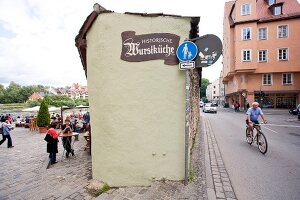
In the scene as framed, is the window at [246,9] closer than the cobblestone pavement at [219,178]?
No

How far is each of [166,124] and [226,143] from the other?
548cm

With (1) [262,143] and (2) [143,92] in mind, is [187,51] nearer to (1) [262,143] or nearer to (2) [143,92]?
(2) [143,92]

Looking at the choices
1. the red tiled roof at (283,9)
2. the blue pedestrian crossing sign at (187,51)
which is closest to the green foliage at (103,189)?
the blue pedestrian crossing sign at (187,51)

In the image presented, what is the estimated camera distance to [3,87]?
10950 centimetres

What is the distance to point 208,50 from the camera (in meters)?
4.39

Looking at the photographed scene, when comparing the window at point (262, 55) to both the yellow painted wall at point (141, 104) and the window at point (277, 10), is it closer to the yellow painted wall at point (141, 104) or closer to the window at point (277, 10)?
the window at point (277, 10)

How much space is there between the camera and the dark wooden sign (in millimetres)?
4535

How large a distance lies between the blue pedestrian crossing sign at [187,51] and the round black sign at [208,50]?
234 mm

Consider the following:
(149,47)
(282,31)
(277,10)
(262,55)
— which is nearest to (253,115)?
(149,47)

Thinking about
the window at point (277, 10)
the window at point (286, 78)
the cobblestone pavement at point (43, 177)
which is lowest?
the cobblestone pavement at point (43, 177)

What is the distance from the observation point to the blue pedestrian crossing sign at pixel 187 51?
14.1 feet

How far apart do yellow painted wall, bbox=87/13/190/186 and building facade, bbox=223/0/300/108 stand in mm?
31773

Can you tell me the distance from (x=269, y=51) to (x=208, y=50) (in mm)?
34076

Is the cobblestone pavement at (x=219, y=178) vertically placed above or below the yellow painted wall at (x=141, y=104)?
below
